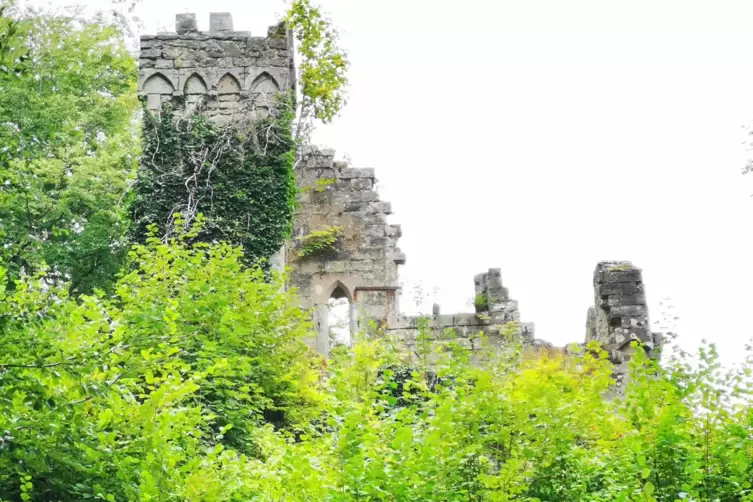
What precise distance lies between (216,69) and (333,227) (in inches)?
149

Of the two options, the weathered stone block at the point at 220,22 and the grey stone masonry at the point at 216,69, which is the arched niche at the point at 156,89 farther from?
the weathered stone block at the point at 220,22

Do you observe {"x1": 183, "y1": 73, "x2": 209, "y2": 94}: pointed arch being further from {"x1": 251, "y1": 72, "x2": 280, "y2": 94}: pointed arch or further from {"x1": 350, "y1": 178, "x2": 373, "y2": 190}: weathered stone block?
{"x1": 350, "y1": 178, "x2": 373, "y2": 190}: weathered stone block

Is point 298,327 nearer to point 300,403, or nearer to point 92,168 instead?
point 300,403

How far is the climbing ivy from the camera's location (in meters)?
12.4

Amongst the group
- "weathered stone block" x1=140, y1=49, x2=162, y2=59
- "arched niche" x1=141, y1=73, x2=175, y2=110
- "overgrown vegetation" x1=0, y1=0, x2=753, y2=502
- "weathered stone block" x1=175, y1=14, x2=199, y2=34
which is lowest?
"overgrown vegetation" x1=0, y1=0, x2=753, y2=502

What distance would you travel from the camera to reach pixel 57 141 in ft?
66.3

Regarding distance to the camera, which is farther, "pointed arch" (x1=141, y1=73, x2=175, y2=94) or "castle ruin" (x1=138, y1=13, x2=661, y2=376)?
"pointed arch" (x1=141, y1=73, x2=175, y2=94)

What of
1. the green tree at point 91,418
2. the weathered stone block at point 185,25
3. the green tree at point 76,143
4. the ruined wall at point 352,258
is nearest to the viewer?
the green tree at point 91,418

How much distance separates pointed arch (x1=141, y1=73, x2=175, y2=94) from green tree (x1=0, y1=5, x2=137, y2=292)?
3.91 m

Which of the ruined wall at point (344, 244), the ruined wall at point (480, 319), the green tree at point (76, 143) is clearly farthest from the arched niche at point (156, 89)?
the ruined wall at point (480, 319)

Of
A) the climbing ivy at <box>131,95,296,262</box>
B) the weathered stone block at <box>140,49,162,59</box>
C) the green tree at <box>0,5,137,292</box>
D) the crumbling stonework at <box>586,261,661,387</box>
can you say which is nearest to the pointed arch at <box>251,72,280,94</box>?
the climbing ivy at <box>131,95,296,262</box>

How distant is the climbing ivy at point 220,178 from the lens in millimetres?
12398

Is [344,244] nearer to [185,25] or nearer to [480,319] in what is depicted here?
[480,319]

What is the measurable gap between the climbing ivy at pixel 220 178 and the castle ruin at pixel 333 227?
0.28m
